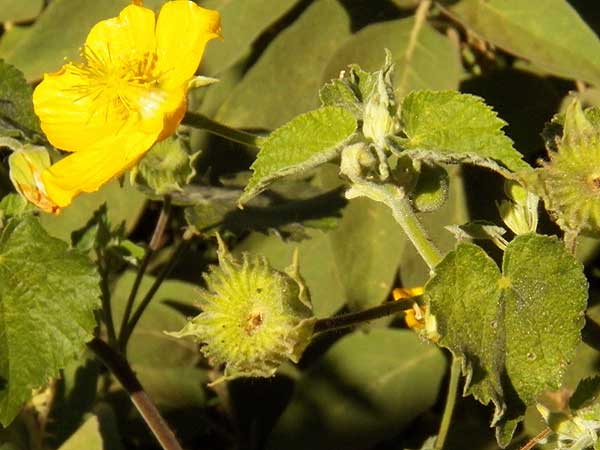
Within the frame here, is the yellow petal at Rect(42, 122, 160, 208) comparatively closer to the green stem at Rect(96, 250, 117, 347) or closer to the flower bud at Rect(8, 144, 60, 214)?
the flower bud at Rect(8, 144, 60, 214)

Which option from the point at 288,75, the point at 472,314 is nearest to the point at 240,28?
the point at 288,75

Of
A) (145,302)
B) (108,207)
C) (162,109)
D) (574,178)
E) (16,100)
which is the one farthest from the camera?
(108,207)

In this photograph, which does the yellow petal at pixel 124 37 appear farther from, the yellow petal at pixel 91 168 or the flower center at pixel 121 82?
the yellow petal at pixel 91 168

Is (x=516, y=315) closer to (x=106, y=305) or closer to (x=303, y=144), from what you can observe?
(x=303, y=144)

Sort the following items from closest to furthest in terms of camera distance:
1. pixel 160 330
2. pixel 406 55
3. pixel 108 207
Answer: pixel 406 55, pixel 108 207, pixel 160 330

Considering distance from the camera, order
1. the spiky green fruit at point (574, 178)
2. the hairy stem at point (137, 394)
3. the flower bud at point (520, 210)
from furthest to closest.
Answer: the hairy stem at point (137, 394), the flower bud at point (520, 210), the spiky green fruit at point (574, 178)

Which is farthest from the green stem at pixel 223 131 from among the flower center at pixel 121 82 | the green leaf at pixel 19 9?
the green leaf at pixel 19 9
